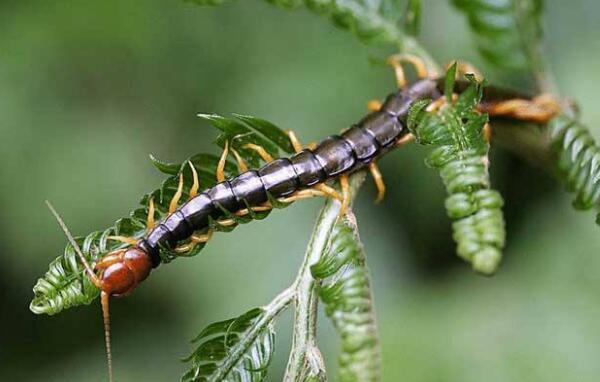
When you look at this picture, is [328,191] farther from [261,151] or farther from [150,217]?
[150,217]

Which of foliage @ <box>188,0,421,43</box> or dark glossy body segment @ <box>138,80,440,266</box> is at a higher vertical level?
foliage @ <box>188,0,421,43</box>

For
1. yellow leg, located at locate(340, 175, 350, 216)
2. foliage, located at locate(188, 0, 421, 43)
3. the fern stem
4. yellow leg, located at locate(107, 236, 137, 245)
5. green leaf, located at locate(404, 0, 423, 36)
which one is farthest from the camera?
foliage, located at locate(188, 0, 421, 43)

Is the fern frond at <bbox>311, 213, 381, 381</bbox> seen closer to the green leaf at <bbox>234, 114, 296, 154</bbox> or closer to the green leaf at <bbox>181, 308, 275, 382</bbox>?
the green leaf at <bbox>181, 308, 275, 382</bbox>

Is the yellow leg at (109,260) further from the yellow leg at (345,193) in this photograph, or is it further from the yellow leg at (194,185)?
the yellow leg at (345,193)

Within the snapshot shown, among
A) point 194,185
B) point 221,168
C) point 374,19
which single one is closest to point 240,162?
point 221,168

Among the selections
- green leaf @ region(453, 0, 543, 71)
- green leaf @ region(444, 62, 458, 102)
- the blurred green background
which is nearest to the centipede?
green leaf @ region(444, 62, 458, 102)

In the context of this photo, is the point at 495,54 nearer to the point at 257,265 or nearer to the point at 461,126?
the point at 461,126
